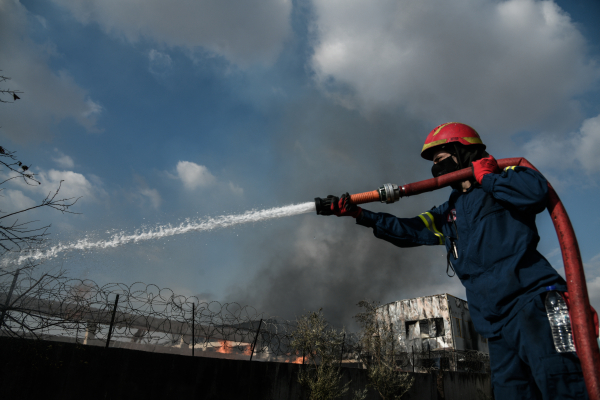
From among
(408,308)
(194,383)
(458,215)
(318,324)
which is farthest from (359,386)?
(408,308)

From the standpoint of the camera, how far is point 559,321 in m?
2.34

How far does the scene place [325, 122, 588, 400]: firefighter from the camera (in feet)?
7.55

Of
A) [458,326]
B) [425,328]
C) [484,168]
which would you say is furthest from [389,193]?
[458,326]

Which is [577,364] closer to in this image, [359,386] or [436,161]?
[436,161]

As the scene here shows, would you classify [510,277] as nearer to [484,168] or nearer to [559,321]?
[559,321]

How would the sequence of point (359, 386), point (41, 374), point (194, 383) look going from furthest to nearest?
point (359, 386) < point (194, 383) < point (41, 374)

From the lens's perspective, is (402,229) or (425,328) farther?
(425,328)

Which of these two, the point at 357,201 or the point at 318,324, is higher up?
the point at 357,201

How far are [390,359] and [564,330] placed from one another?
13.4 metres

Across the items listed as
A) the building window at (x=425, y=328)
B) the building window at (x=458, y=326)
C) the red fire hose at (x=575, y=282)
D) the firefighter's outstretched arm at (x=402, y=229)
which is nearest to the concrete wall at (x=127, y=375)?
the firefighter's outstretched arm at (x=402, y=229)

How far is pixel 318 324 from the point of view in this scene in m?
10.2

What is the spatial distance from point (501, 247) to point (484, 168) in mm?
770

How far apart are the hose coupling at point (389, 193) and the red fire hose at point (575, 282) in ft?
0.82

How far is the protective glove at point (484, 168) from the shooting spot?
3037mm
